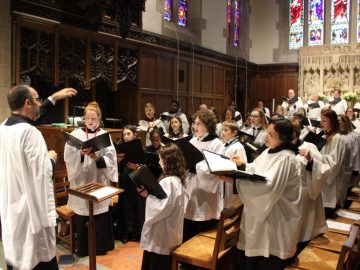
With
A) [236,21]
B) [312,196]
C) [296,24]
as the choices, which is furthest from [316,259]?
[296,24]

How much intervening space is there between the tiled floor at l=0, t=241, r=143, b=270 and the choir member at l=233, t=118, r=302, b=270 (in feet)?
5.18

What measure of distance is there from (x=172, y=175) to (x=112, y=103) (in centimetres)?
633

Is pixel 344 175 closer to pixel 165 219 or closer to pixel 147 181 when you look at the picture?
pixel 165 219

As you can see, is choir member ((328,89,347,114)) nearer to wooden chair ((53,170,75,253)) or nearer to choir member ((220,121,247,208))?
choir member ((220,121,247,208))

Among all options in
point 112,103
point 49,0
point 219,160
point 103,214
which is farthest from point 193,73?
point 219,160

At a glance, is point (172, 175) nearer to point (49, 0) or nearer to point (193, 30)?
point (49, 0)

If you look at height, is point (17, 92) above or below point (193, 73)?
below

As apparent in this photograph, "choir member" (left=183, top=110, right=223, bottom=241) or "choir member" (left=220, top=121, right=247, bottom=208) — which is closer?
"choir member" (left=183, top=110, right=223, bottom=241)

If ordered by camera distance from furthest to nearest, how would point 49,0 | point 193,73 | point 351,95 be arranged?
1. point 351,95
2. point 193,73
3. point 49,0

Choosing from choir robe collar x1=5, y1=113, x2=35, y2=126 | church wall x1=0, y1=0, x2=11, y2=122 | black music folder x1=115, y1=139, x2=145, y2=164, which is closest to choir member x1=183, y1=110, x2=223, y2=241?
black music folder x1=115, y1=139, x2=145, y2=164

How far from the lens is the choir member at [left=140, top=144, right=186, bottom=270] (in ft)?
11.3

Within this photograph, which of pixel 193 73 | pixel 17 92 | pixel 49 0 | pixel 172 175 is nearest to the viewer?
pixel 17 92

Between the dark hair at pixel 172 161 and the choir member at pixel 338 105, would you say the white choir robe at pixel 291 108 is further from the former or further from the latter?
the dark hair at pixel 172 161

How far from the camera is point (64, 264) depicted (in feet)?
14.0
